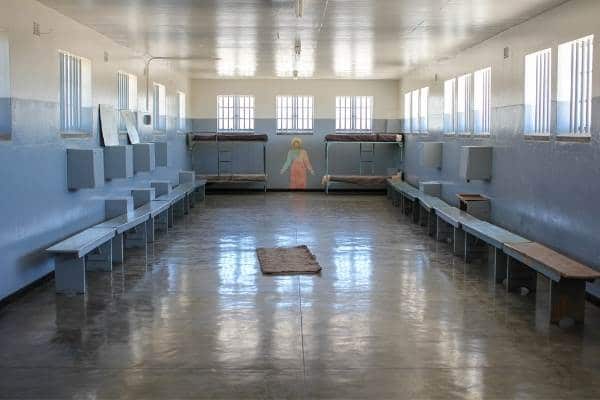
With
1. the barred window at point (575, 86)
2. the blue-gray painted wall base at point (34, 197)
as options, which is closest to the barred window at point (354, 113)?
the blue-gray painted wall base at point (34, 197)

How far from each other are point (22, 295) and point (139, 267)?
5.51 ft

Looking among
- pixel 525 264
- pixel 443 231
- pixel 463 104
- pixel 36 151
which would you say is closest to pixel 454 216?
pixel 443 231

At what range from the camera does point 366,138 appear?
17594 millimetres

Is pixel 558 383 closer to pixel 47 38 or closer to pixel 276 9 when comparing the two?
pixel 276 9

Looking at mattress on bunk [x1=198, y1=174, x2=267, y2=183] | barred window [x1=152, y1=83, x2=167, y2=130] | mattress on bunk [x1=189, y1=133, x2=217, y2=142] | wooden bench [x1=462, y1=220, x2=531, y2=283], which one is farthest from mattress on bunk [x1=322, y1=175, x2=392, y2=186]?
wooden bench [x1=462, y1=220, x2=531, y2=283]

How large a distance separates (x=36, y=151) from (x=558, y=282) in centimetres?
481

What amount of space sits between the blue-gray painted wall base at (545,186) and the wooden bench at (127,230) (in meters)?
4.30

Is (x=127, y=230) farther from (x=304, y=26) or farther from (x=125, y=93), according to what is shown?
(x=304, y=26)

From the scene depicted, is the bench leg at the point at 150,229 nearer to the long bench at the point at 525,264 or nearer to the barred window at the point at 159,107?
the barred window at the point at 159,107

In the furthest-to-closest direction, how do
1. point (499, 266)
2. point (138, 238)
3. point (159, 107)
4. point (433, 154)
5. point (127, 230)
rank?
point (159, 107) < point (433, 154) < point (138, 238) < point (127, 230) < point (499, 266)

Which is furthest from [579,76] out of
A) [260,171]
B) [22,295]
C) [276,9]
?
[260,171]

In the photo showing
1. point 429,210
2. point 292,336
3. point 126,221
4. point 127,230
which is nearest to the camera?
point 292,336

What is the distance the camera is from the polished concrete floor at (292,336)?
4.40 m

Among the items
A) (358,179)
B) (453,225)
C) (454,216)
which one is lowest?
(453,225)
